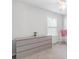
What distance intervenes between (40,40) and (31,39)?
2.91ft

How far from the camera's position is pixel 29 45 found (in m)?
4.64

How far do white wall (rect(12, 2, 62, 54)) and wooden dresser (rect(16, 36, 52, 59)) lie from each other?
0.27 metres

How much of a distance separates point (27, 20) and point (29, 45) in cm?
136

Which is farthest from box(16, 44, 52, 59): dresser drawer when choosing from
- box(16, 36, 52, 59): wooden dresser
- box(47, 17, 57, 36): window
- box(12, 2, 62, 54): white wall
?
box(47, 17, 57, 36): window

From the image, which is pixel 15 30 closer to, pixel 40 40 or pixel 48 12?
pixel 40 40

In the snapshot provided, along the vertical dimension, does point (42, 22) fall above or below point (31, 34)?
above

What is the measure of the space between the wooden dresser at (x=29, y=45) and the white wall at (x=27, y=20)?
273mm

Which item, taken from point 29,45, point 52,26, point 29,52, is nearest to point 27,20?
point 29,45

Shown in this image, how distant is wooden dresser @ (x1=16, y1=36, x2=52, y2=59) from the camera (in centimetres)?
412

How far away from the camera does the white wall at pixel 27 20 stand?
444cm

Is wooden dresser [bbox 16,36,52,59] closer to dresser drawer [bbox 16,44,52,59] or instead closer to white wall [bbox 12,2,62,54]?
dresser drawer [bbox 16,44,52,59]

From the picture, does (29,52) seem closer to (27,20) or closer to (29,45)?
(29,45)

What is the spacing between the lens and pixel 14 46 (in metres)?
4.20
